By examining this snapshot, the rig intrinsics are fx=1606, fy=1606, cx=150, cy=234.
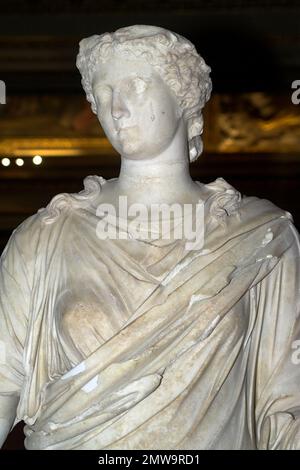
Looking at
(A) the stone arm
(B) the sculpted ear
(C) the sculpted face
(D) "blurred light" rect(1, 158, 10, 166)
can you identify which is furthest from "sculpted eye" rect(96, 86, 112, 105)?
(D) "blurred light" rect(1, 158, 10, 166)

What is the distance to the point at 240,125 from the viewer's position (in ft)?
33.0

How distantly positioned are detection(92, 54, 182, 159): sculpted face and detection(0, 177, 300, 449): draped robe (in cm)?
27

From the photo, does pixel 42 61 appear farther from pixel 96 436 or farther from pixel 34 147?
pixel 96 436

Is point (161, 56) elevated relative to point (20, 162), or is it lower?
elevated

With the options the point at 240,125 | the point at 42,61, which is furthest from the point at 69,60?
the point at 240,125

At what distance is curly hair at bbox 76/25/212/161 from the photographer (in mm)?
4434

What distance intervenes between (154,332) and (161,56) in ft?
2.51

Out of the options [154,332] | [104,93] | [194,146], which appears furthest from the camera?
[194,146]

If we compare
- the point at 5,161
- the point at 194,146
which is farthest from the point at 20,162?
the point at 194,146

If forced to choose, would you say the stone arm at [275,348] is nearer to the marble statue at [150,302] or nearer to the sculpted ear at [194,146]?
the marble statue at [150,302]

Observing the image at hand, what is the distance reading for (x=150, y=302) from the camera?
14.4 feet

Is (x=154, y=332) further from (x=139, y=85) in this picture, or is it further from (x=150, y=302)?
(x=139, y=85)

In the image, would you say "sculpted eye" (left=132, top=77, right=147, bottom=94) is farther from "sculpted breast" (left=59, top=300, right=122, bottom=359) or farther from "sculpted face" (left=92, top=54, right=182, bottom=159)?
"sculpted breast" (left=59, top=300, right=122, bottom=359)

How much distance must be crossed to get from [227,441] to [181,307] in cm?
39
